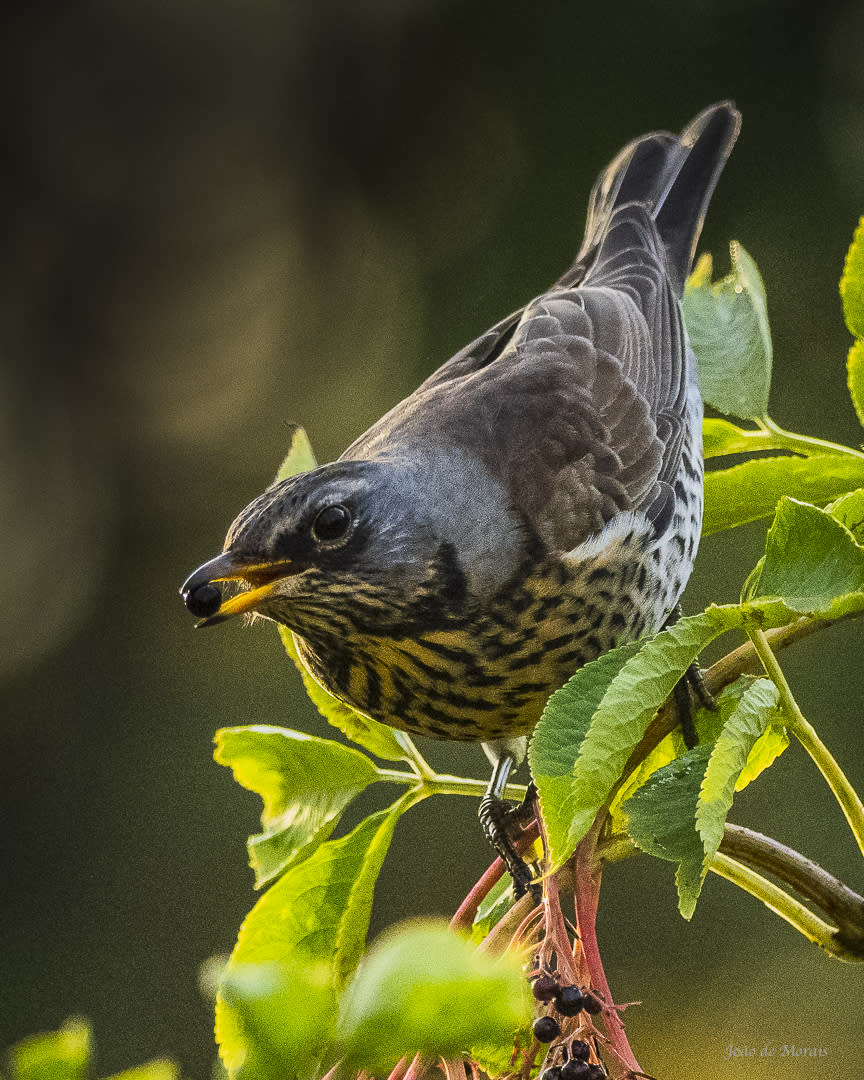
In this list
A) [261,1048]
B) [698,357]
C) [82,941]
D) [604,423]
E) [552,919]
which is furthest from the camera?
[82,941]

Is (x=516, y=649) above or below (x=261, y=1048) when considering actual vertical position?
below

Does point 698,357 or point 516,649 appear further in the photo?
point 516,649

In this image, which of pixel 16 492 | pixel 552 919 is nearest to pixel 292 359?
pixel 16 492

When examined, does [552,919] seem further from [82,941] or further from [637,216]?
[82,941]

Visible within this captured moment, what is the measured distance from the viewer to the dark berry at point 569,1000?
780 millimetres

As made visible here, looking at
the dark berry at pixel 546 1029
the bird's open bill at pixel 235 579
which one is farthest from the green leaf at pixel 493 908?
Answer: the bird's open bill at pixel 235 579

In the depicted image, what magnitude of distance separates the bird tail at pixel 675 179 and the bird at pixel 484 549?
572 millimetres

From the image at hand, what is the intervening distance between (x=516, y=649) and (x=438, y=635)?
0.28ft

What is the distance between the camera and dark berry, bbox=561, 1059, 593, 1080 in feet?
2.57

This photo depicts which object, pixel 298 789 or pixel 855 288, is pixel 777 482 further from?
pixel 298 789

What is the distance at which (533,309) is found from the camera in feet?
6.40

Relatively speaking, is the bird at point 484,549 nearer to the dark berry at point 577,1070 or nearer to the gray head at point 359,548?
the gray head at point 359,548

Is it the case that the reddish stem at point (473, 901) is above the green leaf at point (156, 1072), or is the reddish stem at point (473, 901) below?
below

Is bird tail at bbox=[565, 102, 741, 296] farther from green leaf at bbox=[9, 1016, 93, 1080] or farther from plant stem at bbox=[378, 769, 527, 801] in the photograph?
green leaf at bbox=[9, 1016, 93, 1080]
